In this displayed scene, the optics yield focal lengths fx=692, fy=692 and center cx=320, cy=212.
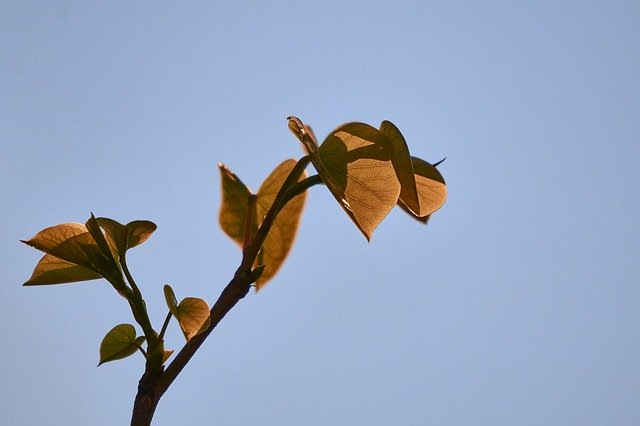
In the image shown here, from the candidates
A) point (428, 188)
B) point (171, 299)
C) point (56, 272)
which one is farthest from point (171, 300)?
point (428, 188)

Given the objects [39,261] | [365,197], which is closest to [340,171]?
[365,197]

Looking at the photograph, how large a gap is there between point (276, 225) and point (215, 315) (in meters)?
0.15

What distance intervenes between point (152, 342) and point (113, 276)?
7cm

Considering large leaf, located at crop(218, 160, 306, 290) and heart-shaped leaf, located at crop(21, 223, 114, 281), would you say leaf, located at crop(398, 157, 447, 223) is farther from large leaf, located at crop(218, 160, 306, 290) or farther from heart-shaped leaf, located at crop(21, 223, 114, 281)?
heart-shaped leaf, located at crop(21, 223, 114, 281)

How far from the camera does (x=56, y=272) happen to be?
0.58m

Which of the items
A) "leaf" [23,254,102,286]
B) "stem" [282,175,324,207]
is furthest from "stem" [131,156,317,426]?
"leaf" [23,254,102,286]

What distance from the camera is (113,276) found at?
54cm

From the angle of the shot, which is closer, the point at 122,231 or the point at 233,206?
the point at 122,231

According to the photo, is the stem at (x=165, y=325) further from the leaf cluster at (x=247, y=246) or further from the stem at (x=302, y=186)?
the stem at (x=302, y=186)

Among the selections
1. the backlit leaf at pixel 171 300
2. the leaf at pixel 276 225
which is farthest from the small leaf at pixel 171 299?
the leaf at pixel 276 225

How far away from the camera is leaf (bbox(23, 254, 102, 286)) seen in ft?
1.88

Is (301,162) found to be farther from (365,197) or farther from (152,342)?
(152,342)

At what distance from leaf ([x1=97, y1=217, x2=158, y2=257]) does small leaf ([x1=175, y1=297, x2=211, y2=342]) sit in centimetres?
8

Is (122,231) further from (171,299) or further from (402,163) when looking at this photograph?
(402,163)
